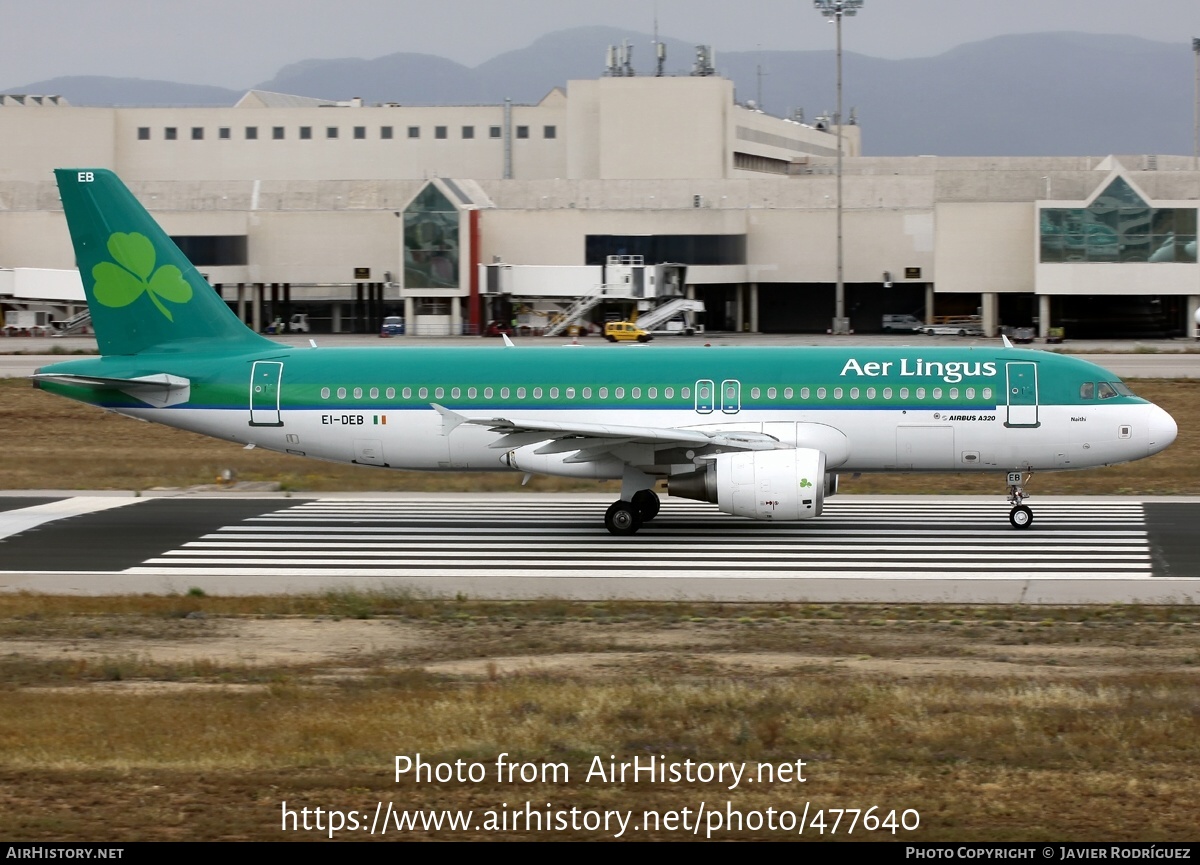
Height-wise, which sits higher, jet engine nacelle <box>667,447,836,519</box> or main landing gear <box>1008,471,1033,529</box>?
jet engine nacelle <box>667,447,836,519</box>

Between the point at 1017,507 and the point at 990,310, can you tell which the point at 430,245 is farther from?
the point at 1017,507

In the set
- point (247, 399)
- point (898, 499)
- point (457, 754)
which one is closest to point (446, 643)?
point (457, 754)

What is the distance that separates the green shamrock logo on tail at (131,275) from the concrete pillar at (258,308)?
72.9 m

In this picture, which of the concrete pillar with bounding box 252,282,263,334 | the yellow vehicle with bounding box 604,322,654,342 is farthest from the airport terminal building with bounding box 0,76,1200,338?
the yellow vehicle with bounding box 604,322,654,342

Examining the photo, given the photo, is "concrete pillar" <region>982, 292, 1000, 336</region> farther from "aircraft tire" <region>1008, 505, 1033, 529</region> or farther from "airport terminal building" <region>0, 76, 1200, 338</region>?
"aircraft tire" <region>1008, 505, 1033, 529</region>

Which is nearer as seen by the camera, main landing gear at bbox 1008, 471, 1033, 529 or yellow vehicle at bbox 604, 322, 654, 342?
main landing gear at bbox 1008, 471, 1033, 529

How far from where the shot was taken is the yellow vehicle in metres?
87.2

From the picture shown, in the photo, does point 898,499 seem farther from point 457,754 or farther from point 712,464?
point 457,754

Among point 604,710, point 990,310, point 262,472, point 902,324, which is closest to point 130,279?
point 262,472

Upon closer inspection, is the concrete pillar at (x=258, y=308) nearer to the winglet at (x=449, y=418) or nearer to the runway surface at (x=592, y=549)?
the runway surface at (x=592, y=549)

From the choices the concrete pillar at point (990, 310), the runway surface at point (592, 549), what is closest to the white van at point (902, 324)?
the concrete pillar at point (990, 310)

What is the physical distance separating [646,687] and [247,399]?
16.3m

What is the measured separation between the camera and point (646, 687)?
52.7ft

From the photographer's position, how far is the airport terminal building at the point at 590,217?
9375 cm
